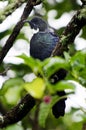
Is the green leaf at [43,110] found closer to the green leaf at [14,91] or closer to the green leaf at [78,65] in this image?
the green leaf at [14,91]

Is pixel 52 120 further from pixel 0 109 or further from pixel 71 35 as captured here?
pixel 71 35

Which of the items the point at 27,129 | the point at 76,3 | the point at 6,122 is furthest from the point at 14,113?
the point at 76,3

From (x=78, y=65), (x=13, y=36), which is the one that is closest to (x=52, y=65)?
(x=78, y=65)

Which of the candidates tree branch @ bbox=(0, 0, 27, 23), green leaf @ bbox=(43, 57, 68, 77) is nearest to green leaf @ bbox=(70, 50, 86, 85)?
green leaf @ bbox=(43, 57, 68, 77)

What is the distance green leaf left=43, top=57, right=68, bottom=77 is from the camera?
4.14 ft

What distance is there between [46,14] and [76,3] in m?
0.38

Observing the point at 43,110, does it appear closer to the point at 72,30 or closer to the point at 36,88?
the point at 36,88

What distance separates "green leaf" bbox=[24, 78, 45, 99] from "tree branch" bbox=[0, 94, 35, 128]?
2.47 feet

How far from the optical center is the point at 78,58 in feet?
4.63

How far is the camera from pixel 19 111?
2.04 m

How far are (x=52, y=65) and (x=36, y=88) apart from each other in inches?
6.4

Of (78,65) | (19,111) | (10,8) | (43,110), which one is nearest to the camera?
(43,110)

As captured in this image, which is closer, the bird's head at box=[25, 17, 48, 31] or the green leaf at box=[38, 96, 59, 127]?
the green leaf at box=[38, 96, 59, 127]

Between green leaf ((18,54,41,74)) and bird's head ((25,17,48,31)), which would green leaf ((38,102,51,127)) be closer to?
green leaf ((18,54,41,74))
